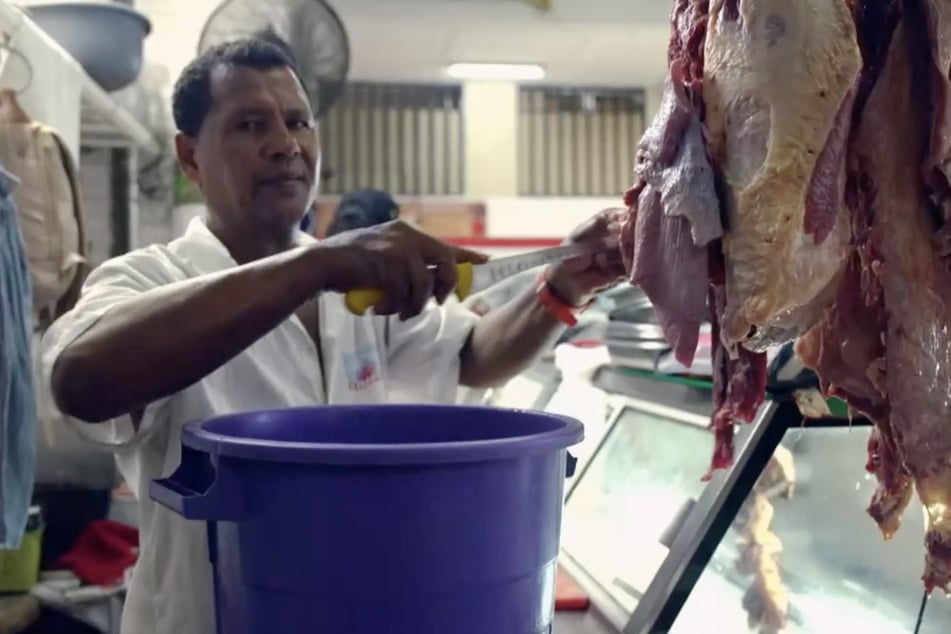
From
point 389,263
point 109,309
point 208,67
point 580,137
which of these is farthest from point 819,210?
point 580,137

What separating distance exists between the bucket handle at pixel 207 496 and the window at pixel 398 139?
5.17 metres

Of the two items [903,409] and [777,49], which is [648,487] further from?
[777,49]

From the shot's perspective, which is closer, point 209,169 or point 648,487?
point 209,169

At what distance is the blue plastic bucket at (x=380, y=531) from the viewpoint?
0.65 meters

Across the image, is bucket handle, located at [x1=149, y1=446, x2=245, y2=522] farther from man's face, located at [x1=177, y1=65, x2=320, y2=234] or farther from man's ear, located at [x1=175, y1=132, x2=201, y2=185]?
man's ear, located at [x1=175, y1=132, x2=201, y2=185]

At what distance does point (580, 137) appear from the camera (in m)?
6.08

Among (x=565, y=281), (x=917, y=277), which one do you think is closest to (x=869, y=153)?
(x=917, y=277)

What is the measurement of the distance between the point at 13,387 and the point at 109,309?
2.64ft

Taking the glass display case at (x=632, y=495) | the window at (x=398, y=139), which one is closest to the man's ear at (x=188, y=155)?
the glass display case at (x=632, y=495)

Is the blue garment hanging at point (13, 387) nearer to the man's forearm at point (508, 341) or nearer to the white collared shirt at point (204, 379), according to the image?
the white collared shirt at point (204, 379)

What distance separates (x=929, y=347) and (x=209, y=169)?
106 centimetres

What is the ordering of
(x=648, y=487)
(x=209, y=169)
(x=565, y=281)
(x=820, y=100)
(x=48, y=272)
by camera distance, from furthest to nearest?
(x=48, y=272) → (x=648, y=487) → (x=209, y=169) → (x=565, y=281) → (x=820, y=100)

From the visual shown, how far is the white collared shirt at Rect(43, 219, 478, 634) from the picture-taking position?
1.08m

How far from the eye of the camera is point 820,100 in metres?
0.56
